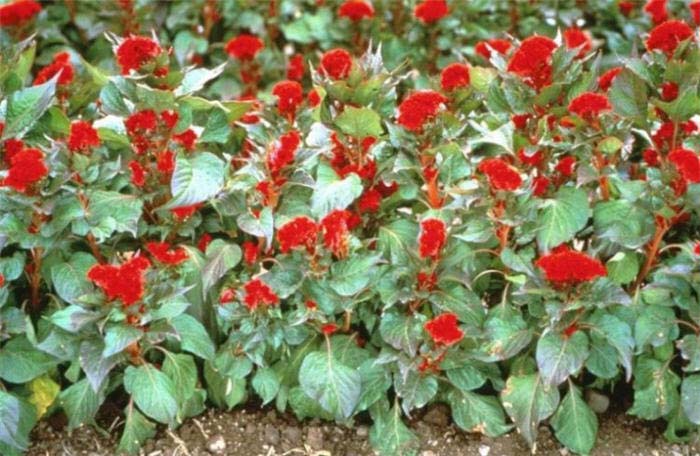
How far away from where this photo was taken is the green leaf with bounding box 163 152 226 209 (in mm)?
3260

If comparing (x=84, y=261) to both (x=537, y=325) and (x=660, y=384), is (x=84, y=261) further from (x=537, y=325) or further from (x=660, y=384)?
(x=660, y=384)

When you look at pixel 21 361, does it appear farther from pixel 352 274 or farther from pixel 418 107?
pixel 418 107

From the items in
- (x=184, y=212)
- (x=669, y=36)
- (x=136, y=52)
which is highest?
(x=136, y=52)

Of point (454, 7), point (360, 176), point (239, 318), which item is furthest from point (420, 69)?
point (239, 318)

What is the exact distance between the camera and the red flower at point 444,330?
3168 millimetres

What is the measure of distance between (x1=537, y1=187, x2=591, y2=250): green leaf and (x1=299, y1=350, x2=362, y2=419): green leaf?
0.69 meters

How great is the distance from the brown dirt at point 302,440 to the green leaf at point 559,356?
1.17 feet

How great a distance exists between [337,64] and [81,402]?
4.20 feet

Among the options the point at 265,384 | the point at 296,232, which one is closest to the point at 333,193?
the point at 296,232

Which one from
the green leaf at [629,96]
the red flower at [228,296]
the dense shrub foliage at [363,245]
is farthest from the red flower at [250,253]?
the green leaf at [629,96]

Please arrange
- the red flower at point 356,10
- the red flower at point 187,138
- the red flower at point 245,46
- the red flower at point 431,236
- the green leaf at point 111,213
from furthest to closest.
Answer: the red flower at point 356,10 < the red flower at point 245,46 < the red flower at point 187,138 < the green leaf at point 111,213 < the red flower at point 431,236

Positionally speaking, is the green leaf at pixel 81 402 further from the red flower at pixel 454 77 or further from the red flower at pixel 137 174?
the red flower at pixel 454 77

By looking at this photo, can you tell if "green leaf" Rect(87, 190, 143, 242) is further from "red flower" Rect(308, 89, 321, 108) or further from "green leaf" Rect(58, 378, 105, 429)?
"red flower" Rect(308, 89, 321, 108)

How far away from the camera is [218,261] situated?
3404 mm
